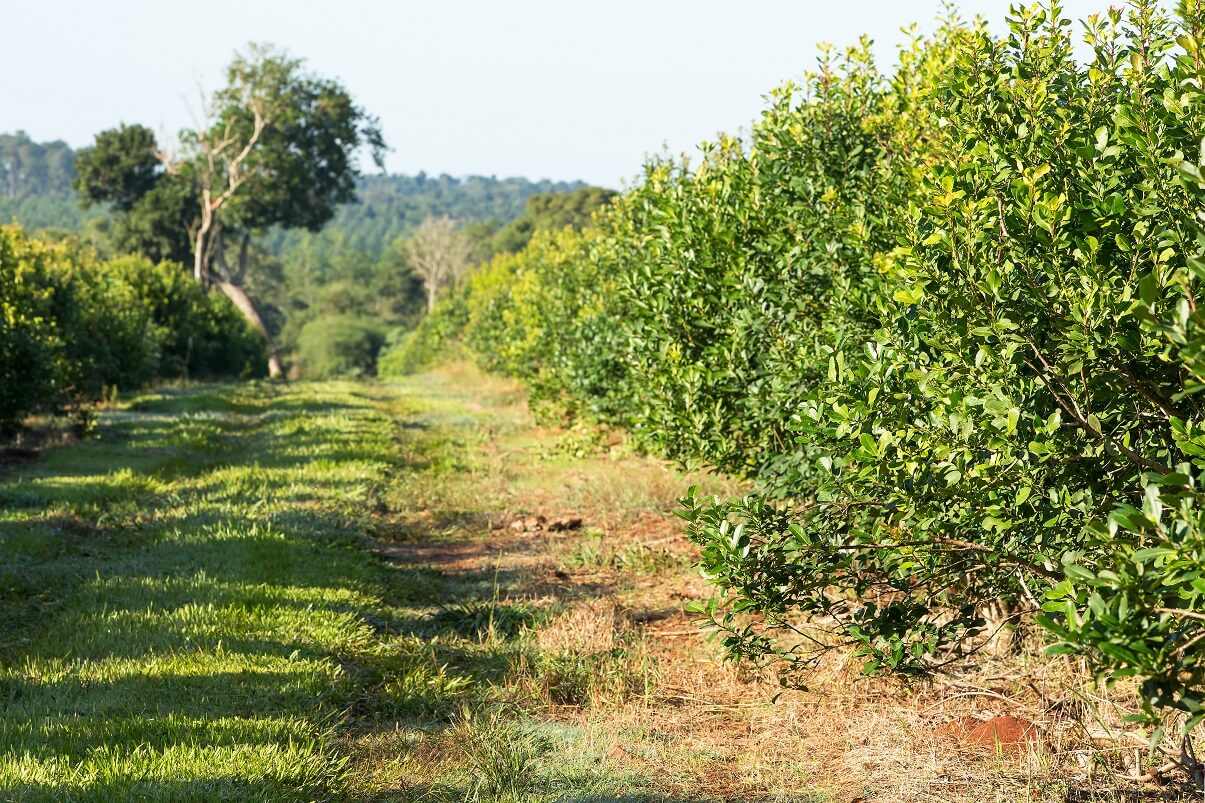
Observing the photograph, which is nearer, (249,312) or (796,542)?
(796,542)

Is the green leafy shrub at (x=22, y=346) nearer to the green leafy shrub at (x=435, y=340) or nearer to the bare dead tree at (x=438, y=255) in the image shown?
the green leafy shrub at (x=435, y=340)

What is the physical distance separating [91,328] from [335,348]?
4490cm

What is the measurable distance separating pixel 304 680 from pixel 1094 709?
4.04 metres

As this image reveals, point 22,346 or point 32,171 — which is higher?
point 32,171

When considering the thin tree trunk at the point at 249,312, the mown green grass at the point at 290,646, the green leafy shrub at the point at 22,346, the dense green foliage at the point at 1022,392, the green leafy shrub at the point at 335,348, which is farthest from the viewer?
the green leafy shrub at the point at 335,348

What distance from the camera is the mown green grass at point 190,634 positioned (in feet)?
14.6

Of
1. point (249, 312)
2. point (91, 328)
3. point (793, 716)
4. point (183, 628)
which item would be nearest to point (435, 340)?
point (249, 312)

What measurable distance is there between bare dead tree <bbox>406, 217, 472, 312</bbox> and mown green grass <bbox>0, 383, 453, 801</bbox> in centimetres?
5943

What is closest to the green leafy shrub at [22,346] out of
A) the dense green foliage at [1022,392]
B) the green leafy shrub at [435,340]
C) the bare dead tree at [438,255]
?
the dense green foliage at [1022,392]

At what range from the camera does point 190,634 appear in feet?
20.3

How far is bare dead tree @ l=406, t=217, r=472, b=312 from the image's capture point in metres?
71.3

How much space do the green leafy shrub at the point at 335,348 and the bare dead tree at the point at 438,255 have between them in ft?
20.4

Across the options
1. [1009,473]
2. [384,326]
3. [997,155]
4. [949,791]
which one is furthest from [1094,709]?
[384,326]

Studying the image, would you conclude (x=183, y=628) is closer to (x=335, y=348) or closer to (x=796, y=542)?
(x=796, y=542)
